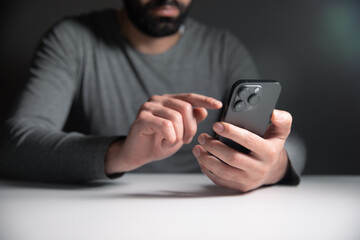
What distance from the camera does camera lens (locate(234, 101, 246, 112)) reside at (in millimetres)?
549

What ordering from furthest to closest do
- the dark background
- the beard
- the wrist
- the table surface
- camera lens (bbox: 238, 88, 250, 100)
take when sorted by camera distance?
the dark background → the beard → the wrist → camera lens (bbox: 238, 88, 250, 100) → the table surface

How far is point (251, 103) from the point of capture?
21.8 inches

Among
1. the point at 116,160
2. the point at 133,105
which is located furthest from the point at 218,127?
the point at 133,105

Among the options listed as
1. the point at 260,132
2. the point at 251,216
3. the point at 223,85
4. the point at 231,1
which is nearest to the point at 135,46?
the point at 223,85

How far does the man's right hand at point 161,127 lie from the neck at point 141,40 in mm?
525

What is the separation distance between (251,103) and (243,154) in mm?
81

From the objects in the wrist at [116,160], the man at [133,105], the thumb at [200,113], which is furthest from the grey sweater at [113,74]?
the thumb at [200,113]

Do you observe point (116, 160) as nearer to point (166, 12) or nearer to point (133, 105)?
point (133, 105)

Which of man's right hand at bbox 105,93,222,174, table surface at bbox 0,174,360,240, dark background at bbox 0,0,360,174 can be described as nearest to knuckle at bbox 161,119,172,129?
man's right hand at bbox 105,93,222,174

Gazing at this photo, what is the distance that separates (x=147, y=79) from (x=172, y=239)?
741mm

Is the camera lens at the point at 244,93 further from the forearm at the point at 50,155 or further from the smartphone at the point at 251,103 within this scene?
the forearm at the point at 50,155

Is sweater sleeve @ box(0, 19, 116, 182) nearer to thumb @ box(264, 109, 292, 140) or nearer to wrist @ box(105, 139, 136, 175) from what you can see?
wrist @ box(105, 139, 136, 175)

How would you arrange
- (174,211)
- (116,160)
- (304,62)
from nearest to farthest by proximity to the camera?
(174,211) < (116,160) < (304,62)

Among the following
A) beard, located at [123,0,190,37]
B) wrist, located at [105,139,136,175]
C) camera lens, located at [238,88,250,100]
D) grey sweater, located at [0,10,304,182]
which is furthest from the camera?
beard, located at [123,0,190,37]
